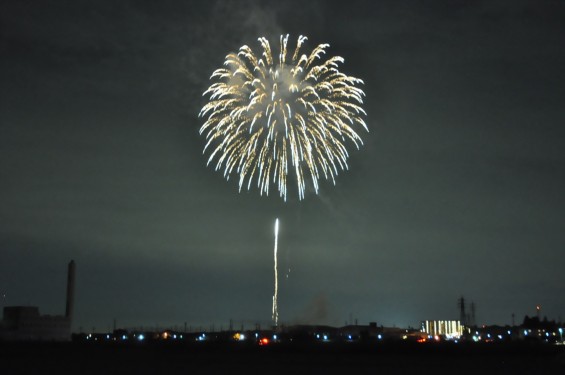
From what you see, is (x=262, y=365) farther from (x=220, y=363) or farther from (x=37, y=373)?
(x=37, y=373)

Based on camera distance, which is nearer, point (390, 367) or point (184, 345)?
point (390, 367)

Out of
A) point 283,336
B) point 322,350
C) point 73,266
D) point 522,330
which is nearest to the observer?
point 322,350

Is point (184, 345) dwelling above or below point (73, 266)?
below

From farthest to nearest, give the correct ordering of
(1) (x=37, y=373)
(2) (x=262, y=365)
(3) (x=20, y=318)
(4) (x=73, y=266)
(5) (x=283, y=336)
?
1. (4) (x=73, y=266)
2. (3) (x=20, y=318)
3. (5) (x=283, y=336)
4. (2) (x=262, y=365)
5. (1) (x=37, y=373)

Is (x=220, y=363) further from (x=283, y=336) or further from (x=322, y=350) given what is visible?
(x=283, y=336)

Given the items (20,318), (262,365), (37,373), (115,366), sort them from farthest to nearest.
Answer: (20,318) < (262,365) < (115,366) < (37,373)

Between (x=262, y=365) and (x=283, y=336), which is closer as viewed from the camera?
(x=262, y=365)

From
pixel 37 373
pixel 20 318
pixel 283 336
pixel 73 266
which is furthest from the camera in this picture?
pixel 73 266

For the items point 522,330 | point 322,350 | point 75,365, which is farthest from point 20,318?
point 522,330

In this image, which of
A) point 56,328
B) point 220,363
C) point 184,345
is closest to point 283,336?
point 184,345
